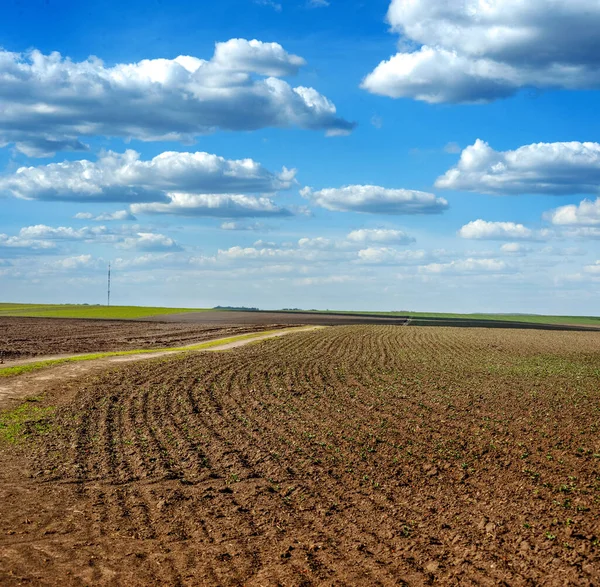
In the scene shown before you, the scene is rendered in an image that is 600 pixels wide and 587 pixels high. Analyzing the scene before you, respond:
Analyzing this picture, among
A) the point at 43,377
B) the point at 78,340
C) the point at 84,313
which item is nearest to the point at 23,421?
the point at 43,377

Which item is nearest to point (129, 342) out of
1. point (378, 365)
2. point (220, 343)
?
point (220, 343)

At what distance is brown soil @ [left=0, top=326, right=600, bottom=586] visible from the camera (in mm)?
10133

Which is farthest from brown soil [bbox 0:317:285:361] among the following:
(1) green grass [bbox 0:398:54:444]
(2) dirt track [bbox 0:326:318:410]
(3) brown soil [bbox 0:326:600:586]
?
(3) brown soil [bbox 0:326:600:586]

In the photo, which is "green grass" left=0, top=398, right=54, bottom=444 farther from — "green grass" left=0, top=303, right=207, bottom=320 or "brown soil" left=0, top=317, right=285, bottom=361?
"green grass" left=0, top=303, right=207, bottom=320

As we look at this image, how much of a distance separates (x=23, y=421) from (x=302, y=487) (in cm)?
1022

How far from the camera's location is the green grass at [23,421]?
19.1 metres

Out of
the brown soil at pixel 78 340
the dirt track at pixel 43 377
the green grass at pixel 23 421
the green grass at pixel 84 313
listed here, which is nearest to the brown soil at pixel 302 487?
the green grass at pixel 23 421

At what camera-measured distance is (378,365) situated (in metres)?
36.9

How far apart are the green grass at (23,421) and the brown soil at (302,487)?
450mm

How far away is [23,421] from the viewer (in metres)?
20.8

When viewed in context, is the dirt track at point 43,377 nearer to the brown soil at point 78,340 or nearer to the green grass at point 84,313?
the brown soil at point 78,340

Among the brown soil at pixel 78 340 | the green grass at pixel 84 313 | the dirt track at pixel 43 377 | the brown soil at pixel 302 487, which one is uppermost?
the green grass at pixel 84 313

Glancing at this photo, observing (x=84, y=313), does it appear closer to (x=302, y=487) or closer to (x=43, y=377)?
(x=43, y=377)

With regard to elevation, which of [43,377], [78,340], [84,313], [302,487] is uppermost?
[84,313]
